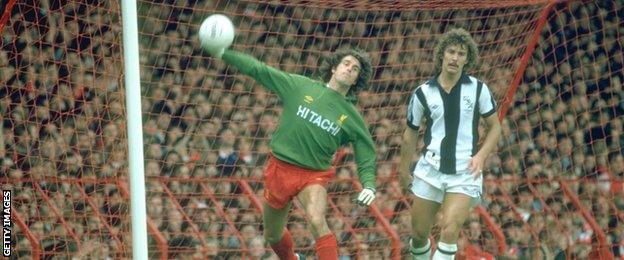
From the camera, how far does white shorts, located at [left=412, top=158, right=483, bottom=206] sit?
10.7 meters

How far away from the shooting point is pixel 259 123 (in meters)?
13.0

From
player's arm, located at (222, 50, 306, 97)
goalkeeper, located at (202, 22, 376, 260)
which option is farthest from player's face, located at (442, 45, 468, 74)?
player's arm, located at (222, 50, 306, 97)

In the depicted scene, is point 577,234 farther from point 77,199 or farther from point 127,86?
point 127,86

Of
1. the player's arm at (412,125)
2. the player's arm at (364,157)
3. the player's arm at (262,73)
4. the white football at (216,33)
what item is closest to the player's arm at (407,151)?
the player's arm at (412,125)

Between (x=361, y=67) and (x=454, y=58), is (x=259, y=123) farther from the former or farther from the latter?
(x=454, y=58)

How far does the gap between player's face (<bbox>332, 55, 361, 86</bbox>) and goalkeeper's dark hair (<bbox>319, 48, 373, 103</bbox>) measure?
1.1 inches

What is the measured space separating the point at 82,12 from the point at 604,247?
12.6ft

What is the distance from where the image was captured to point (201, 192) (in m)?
13.0

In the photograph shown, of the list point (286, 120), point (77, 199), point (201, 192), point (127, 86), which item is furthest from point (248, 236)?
point (127, 86)

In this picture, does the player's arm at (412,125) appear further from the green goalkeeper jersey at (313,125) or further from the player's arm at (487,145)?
the player's arm at (487,145)

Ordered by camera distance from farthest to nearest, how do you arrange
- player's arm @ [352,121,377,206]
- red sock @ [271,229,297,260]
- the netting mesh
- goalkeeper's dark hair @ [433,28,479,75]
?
1. the netting mesh
2. red sock @ [271,229,297,260]
3. goalkeeper's dark hair @ [433,28,479,75]
4. player's arm @ [352,121,377,206]

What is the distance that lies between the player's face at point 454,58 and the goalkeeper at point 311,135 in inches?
18.0

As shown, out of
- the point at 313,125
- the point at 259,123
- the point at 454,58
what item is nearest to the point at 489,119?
the point at 454,58

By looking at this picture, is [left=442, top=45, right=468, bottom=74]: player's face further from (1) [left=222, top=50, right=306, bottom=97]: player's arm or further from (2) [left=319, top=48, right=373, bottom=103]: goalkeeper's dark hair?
(1) [left=222, top=50, right=306, bottom=97]: player's arm
